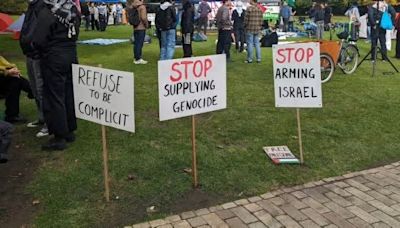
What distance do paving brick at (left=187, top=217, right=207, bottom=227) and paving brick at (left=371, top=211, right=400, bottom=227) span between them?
151 centimetres

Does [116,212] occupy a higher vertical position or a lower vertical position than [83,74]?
lower

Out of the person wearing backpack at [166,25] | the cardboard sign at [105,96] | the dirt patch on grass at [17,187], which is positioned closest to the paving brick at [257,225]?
the cardboard sign at [105,96]

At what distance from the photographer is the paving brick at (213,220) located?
382 cm

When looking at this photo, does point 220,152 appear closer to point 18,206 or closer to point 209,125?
point 209,125

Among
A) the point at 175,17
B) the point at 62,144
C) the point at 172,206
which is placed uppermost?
the point at 175,17

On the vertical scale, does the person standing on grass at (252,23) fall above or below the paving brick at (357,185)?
above

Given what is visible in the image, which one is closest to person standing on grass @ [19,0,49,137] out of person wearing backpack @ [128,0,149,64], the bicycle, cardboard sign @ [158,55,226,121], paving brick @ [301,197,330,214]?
cardboard sign @ [158,55,226,121]

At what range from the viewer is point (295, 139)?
19.9 feet

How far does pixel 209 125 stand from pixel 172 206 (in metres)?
2.61

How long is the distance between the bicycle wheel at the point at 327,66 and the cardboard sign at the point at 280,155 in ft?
15.8

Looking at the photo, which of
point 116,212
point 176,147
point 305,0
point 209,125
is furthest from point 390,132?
point 305,0

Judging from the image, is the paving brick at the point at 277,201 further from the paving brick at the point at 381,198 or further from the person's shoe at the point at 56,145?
the person's shoe at the point at 56,145

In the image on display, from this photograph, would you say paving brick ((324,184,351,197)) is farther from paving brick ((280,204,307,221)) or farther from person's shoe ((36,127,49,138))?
person's shoe ((36,127,49,138))

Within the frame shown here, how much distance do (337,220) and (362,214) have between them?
28 centimetres
